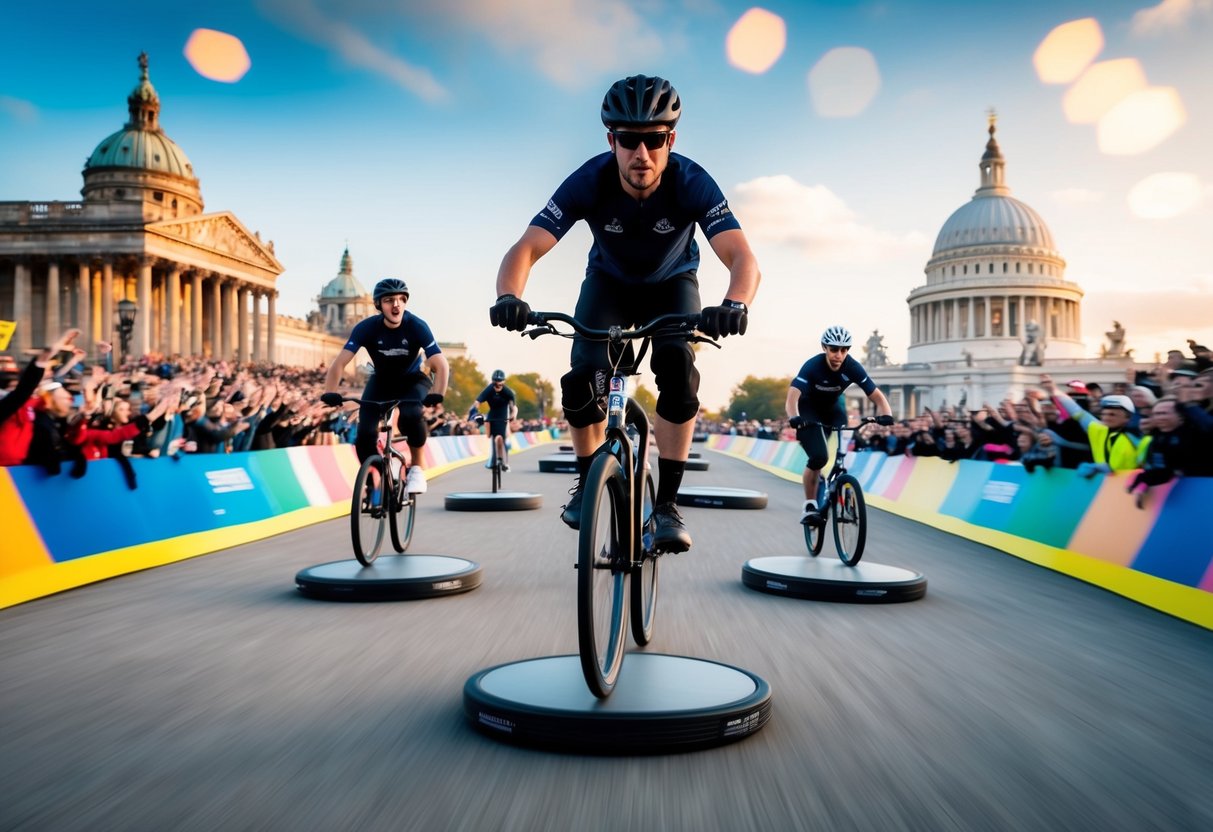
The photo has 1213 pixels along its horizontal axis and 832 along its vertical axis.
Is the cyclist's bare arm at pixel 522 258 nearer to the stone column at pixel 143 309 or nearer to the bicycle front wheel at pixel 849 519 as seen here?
the bicycle front wheel at pixel 849 519

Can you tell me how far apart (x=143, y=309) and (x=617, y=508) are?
9600cm

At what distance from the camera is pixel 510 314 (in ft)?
16.1

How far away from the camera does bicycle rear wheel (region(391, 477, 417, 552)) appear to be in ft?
31.7

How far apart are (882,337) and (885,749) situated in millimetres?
180430

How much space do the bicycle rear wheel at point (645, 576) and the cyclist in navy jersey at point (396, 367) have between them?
3871 millimetres

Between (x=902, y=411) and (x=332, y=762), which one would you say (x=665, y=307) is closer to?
(x=332, y=762)

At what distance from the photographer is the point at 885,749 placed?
4312 millimetres

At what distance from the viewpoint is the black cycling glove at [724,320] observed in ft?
15.6

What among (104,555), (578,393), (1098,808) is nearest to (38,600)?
(104,555)

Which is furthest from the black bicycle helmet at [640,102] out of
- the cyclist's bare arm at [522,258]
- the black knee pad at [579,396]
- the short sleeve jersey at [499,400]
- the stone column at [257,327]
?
the stone column at [257,327]

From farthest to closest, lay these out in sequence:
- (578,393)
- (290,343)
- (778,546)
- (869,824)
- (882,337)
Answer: (882,337) < (290,343) < (778,546) < (578,393) < (869,824)

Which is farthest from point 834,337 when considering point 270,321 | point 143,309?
point 270,321

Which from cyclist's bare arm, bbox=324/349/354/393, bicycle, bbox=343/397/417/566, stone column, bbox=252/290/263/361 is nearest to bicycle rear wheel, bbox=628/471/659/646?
bicycle, bbox=343/397/417/566

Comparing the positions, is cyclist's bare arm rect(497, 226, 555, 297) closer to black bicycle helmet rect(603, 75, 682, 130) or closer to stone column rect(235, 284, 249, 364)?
black bicycle helmet rect(603, 75, 682, 130)
